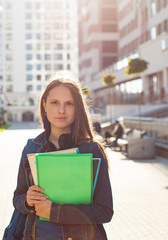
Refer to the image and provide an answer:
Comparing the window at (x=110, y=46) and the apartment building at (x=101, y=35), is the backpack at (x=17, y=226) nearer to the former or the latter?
the apartment building at (x=101, y=35)

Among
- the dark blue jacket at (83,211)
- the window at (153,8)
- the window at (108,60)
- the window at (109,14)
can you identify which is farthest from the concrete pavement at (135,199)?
the window at (109,14)

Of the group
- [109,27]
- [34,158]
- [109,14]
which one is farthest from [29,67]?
[34,158]

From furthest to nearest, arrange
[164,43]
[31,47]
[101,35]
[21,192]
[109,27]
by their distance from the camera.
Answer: [31,47] < [101,35] < [109,27] < [164,43] < [21,192]

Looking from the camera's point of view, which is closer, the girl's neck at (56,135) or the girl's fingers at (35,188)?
the girl's fingers at (35,188)

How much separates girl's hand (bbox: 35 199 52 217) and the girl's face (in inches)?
21.0

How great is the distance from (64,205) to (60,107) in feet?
2.04

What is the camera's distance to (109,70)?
2191 inches

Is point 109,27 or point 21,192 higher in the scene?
point 109,27

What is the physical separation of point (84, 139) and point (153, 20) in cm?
4304

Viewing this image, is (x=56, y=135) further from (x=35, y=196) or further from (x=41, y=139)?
(x=35, y=196)

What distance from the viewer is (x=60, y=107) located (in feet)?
8.05

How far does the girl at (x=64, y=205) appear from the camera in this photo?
2.16 metres

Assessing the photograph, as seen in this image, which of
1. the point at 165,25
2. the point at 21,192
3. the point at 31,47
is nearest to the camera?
the point at 21,192

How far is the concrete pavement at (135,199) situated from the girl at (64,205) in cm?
90
